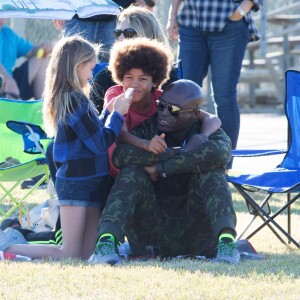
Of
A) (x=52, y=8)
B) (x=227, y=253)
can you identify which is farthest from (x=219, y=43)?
(x=227, y=253)

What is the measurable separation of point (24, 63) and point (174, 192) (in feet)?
21.8

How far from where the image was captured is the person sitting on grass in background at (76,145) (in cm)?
502

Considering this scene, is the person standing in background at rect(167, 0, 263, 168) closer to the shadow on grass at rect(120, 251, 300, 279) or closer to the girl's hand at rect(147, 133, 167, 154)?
the girl's hand at rect(147, 133, 167, 154)

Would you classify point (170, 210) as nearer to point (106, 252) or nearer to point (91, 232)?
point (91, 232)

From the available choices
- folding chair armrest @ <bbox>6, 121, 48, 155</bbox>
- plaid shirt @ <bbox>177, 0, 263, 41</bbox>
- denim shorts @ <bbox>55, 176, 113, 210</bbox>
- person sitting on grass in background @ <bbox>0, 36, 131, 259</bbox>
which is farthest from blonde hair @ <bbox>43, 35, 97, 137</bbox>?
plaid shirt @ <bbox>177, 0, 263, 41</bbox>

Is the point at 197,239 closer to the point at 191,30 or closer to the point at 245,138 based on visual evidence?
the point at 191,30

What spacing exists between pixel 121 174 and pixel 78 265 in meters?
0.54

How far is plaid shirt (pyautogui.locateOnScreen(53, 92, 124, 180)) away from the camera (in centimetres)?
500

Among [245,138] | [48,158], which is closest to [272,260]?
[48,158]

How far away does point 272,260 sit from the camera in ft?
16.4

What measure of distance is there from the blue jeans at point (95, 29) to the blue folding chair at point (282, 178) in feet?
5.38

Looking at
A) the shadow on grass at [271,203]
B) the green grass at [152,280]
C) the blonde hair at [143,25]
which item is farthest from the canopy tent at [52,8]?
the shadow on grass at [271,203]

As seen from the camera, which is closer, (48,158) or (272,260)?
(272,260)

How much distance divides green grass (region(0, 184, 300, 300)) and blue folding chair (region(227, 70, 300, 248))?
0.48m
